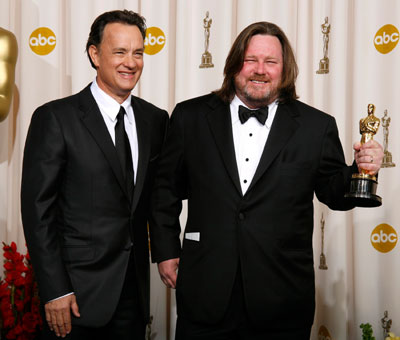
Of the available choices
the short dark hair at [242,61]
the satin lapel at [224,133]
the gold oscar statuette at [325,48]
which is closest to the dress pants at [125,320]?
the satin lapel at [224,133]

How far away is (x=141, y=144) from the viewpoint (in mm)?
1899

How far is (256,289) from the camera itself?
5.77ft

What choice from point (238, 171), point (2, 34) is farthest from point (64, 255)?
point (2, 34)

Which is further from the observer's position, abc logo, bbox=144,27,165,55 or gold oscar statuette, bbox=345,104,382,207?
abc logo, bbox=144,27,165,55

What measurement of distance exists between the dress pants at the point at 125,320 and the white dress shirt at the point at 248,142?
0.46m

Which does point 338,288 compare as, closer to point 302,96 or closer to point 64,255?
point 302,96

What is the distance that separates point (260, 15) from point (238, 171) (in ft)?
A: 4.10

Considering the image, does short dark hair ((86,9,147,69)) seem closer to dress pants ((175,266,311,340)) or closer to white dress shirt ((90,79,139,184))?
white dress shirt ((90,79,139,184))

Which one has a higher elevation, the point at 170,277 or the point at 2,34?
the point at 2,34

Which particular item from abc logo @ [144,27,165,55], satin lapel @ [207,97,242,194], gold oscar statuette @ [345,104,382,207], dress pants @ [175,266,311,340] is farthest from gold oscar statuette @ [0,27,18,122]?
gold oscar statuette @ [345,104,382,207]

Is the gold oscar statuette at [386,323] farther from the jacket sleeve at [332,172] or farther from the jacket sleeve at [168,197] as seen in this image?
the jacket sleeve at [168,197]

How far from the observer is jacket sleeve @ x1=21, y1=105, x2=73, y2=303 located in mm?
1696

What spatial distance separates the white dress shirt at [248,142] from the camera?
181 cm

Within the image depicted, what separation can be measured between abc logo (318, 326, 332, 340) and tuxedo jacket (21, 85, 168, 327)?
52.9 inches
